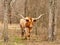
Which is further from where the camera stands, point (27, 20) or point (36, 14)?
point (36, 14)

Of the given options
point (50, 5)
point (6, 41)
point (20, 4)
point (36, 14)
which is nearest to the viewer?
point (6, 41)

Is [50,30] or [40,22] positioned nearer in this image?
[50,30]

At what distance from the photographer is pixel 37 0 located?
2517 cm

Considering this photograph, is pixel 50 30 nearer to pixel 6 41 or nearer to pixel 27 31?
pixel 27 31

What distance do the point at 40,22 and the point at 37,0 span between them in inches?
85.1

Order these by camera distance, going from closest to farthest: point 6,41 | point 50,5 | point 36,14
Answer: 1. point 6,41
2. point 50,5
3. point 36,14

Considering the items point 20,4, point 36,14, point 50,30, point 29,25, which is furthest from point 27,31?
point 20,4

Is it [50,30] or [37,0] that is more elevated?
[37,0]

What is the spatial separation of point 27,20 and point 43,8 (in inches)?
288

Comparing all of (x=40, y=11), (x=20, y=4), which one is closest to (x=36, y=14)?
(x=40, y=11)

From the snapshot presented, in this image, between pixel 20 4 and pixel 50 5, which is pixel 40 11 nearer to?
pixel 50 5

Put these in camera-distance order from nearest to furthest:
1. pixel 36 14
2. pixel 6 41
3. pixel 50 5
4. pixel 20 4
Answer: pixel 6 41 < pixel 50 5 < pixel 36 14 < pixel 20 4

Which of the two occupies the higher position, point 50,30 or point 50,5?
point 50,5

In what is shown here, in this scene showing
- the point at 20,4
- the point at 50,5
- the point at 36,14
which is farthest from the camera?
the point at 20,4
